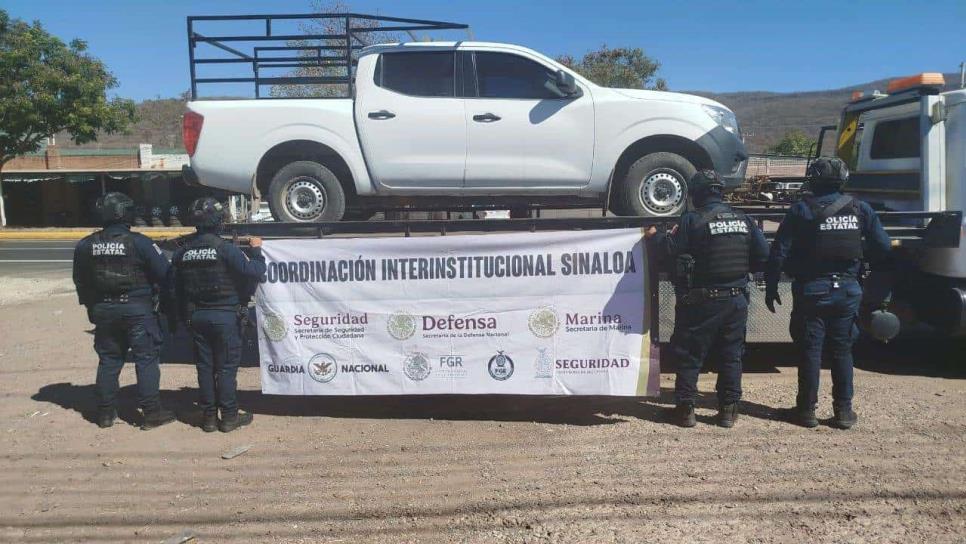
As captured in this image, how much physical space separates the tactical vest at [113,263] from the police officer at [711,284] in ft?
12.2

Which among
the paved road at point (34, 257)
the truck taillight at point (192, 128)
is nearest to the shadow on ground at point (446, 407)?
the truck taillight at point (192, 128)

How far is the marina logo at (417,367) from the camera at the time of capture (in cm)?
513

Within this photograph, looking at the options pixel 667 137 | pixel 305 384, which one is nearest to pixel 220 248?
pixel 305 384

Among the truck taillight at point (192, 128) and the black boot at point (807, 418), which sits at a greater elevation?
the truck taillight at point (192, 128)

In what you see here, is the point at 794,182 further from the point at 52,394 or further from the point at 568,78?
the point at 52,394

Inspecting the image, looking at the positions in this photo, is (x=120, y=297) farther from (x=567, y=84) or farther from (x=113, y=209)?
(x=567, y=84)

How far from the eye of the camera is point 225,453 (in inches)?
184

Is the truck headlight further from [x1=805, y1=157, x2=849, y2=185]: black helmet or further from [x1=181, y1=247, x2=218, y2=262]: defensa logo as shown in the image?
[x1=181, y1=247, x2=218, y2=262]: defensa logo

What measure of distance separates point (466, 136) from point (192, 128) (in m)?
2.36

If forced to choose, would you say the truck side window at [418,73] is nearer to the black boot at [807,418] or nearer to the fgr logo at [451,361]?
the fgr logo at [451,361]

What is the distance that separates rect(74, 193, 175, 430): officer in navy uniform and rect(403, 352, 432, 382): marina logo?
1.85 m

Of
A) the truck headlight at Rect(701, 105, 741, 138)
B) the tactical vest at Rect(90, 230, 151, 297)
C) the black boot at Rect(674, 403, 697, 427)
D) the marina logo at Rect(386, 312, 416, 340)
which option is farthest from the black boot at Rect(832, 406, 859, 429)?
the tactical vest at Rect(90, 230, 151, 297)

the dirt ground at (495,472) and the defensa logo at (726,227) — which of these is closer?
the dirt ground at (495,472)

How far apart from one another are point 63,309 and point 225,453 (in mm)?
6897
